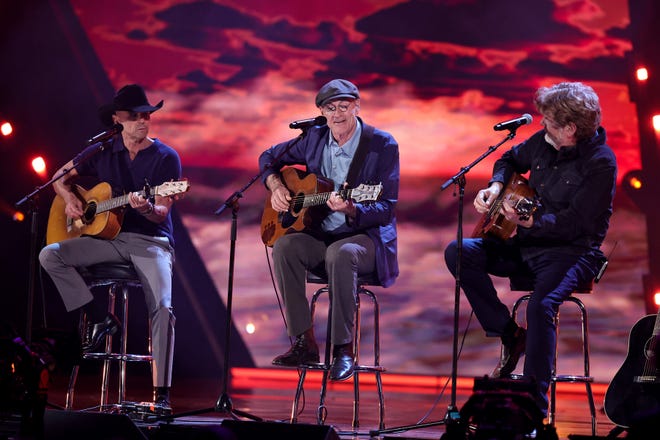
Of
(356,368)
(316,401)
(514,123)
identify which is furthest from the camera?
(316,401)

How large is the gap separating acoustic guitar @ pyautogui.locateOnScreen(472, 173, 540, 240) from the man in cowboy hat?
179cm

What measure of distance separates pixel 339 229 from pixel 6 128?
3.64 meters

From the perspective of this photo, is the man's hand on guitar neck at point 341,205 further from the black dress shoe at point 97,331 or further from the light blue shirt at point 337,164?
the black dress shoe at point 97,331

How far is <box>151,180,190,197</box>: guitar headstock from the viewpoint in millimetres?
4898

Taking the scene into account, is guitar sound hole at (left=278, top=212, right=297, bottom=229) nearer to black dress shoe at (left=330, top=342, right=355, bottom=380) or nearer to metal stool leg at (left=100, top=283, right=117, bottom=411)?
black dress shoe at (left=330, top=342, right=355, bottom=380)

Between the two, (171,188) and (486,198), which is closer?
(486,198)

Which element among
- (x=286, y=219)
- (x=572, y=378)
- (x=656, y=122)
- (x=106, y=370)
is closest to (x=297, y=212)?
(x=286, y=219)

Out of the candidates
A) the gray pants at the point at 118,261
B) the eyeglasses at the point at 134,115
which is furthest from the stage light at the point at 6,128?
the gray pants at the point at 118,261

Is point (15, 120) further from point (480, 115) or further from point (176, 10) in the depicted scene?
point (480, 115)

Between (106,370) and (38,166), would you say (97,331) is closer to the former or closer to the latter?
(106,370)

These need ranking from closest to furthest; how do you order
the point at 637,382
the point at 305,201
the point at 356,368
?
the point at 637,382, the point at 356,368, the point at 305,201

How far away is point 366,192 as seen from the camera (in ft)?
14.9

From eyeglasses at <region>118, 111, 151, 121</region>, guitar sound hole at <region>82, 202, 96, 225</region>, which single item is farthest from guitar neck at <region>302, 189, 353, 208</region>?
guitar sound hole at <region>82, 202, 96, 225</region>

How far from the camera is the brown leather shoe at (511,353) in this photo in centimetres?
436
